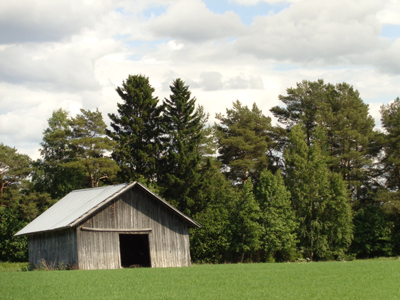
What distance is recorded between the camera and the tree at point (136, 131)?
168 feet

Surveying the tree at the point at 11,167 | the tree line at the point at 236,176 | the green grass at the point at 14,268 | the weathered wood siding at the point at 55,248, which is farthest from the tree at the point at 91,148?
the weathered wood siding at the point at 55,248

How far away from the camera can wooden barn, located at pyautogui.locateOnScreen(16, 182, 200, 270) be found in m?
28.4

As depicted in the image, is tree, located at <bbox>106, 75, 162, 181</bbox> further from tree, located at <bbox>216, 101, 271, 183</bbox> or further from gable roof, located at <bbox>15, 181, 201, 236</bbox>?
gable roof, located at <bbox>15, 181, 201, 236</bbox>

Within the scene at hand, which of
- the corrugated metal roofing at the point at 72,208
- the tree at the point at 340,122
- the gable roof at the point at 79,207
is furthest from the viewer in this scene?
the tree at the point at 340,122

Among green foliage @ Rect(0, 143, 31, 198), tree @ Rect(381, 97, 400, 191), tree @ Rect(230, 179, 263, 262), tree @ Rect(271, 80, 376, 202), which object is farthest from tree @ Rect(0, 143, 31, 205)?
tree @ Rect(381, 97, 400, 191)

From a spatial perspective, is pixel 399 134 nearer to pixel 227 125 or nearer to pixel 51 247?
pixel 227 125

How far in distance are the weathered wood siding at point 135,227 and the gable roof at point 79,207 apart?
582mm

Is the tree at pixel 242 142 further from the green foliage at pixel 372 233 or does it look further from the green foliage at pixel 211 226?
the green foliage at pixel 372 233

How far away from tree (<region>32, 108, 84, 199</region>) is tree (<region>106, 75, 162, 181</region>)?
18.3ft

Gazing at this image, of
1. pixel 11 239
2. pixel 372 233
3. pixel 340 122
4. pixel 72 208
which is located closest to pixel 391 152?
pixel 340 122

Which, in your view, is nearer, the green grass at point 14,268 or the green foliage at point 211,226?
the green grass at point 14,268

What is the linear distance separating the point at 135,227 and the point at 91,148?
25.6 meters

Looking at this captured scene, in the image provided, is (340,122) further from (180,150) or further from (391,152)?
(180,150)

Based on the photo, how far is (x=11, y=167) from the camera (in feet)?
176
